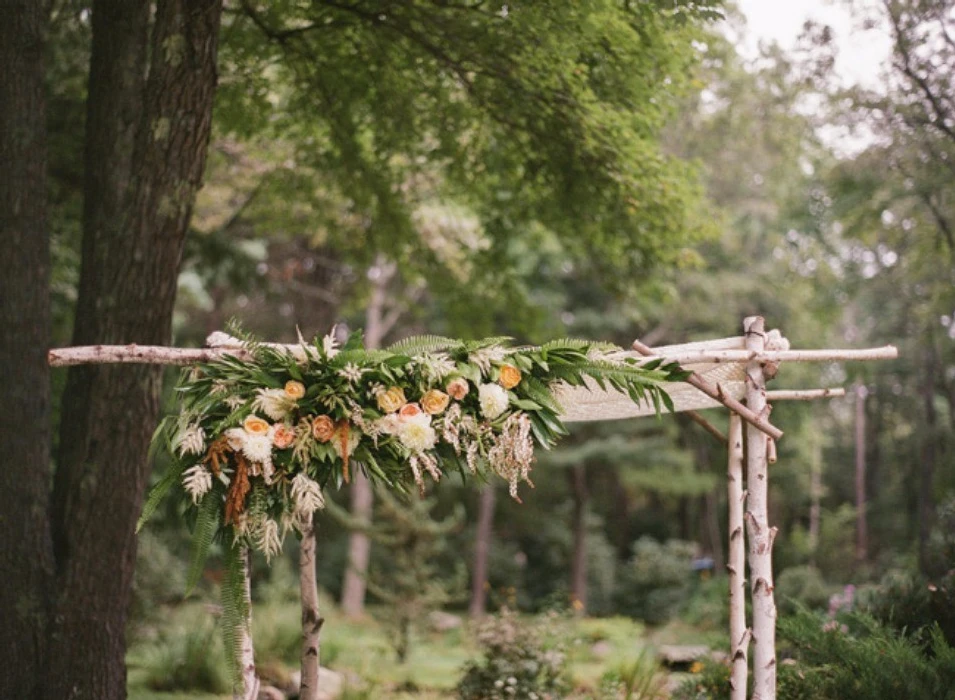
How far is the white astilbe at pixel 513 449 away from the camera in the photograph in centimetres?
405

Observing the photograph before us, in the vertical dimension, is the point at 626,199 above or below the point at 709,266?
below

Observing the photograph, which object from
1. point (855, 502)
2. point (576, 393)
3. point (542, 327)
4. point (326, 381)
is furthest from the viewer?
point (855, 502)

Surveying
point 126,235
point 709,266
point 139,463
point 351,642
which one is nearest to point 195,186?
point 126,235

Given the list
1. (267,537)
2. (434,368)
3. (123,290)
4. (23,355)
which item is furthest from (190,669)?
(434,368)

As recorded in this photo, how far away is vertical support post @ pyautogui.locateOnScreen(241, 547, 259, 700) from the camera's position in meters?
4.00

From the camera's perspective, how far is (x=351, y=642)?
11.6m

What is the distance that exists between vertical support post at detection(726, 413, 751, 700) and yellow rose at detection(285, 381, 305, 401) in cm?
232

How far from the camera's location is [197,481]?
378 centimetres

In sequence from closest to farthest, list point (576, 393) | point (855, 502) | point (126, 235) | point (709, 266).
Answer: point (576, 393)
point (126, 235)
point (709, 266)
point (855, 502)

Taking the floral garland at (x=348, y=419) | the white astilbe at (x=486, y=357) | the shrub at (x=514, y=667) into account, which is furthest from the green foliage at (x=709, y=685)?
the white astilbe at (x=486, y=357)

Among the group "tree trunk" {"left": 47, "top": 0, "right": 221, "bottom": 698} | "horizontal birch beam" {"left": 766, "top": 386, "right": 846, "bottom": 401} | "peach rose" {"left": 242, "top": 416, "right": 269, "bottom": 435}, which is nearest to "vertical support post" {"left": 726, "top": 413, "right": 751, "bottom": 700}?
"horizontal birch beam" {"left": 766, "top": 386, "right": 846, "bottom": 401}

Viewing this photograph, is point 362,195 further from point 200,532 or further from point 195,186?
point 200,532

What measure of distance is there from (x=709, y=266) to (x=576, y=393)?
46.6 feet

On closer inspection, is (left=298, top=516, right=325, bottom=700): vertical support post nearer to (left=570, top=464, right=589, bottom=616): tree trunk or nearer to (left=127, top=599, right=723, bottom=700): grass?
(left=127, top=599, right=723, bottom=700): grass
